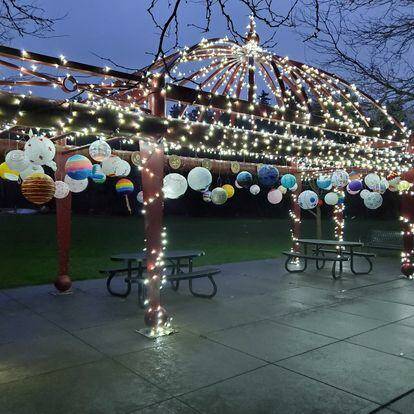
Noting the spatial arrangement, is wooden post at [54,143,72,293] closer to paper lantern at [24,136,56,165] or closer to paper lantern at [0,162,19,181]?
paper lantern at [0,162,19,181]

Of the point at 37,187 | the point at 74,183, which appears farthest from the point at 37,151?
the point at 74,183

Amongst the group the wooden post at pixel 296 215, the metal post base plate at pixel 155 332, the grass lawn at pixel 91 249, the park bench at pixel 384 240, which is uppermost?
the wooden post at pixel 296 215

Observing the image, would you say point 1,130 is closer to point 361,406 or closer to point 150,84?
point 150,84

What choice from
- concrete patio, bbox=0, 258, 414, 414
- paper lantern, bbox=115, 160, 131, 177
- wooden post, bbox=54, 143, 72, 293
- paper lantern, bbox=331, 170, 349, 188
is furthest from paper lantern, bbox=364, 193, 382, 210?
wooden post, bbox=54, 143, 72, 293

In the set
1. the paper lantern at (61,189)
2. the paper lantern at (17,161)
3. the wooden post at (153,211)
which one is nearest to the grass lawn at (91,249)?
the paper lantern at (61,189)

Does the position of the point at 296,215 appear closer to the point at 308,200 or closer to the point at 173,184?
the point at 308,200

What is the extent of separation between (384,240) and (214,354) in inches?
431

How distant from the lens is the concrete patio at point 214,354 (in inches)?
153

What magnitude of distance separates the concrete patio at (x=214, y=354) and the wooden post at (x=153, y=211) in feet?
1.36

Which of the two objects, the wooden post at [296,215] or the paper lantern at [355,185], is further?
the wooden post at [296,215]

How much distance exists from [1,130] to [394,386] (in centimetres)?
628

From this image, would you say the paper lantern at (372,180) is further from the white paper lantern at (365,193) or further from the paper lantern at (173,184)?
the paper lantern at (173,184)

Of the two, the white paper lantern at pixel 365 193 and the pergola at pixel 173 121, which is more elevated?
the pergola at pixel 173 121

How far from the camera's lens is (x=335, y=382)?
429 cm
